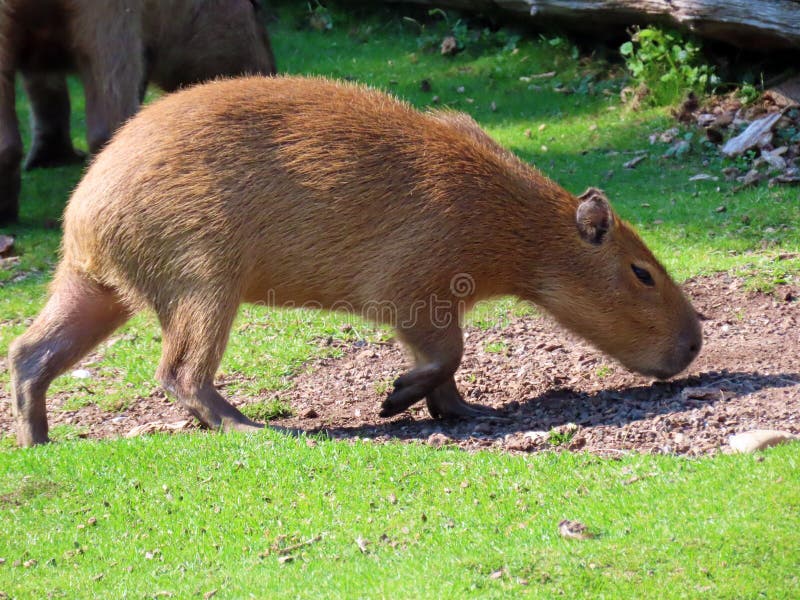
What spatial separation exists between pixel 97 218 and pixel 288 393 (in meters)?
1.50

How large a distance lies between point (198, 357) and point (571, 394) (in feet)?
5.98

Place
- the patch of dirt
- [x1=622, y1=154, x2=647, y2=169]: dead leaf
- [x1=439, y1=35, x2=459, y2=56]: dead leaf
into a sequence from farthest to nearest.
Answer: [x1=439, y1=35, x2=459, y2=56]: dead leaf
[x1=622, y1=154, x2=647, y2=169]: dead leaf
the patch of dirt

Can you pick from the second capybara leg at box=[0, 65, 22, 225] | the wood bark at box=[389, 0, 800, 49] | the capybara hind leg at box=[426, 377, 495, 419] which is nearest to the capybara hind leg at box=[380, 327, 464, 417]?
the capybara hind leg at box=[426, 377, 495, 419]

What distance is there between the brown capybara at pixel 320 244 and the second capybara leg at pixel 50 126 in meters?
4.63

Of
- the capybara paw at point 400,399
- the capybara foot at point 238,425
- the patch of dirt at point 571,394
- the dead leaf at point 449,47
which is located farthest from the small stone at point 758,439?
the dead leaf at point 449,47

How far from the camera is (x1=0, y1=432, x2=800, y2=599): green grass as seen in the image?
3.46 meters

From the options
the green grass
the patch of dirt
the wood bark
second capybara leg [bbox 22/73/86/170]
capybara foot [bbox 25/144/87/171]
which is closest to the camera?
the green grass

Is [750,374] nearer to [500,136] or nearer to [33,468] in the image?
[33,468]

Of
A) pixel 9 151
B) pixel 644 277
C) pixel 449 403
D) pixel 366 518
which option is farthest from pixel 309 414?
pixel 9 151

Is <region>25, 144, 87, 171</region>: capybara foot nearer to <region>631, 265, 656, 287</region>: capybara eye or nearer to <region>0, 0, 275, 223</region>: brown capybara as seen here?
<region>0, 0, 275, 223</region>: brown capybara

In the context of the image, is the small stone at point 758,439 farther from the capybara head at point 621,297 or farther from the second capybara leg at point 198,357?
the second capybara leg at point 198,357

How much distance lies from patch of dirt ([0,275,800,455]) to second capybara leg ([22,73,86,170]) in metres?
4.16

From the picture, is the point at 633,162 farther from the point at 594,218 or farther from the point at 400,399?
the point at 400,399

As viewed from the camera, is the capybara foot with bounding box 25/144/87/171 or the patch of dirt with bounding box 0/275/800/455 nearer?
the patch of dirt with bounding box 0/275/800/455
